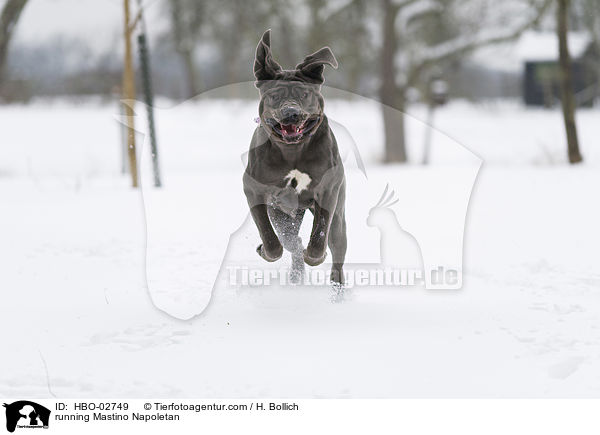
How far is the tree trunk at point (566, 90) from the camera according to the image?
11148 mm

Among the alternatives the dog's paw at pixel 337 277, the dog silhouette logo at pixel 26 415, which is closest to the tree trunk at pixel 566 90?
the dog's paw at pixel 337 277

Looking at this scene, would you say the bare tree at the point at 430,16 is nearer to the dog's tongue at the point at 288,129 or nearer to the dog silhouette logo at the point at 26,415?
the dog's tongue at the point at 288,129

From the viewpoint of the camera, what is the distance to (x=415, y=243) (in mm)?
4734

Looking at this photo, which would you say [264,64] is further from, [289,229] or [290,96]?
[289,229]

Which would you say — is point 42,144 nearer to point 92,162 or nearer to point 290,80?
point 92,162

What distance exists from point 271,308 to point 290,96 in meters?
1.51

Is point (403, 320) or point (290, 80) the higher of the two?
point (290, 80)

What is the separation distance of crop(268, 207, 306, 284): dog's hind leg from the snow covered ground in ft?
0.59

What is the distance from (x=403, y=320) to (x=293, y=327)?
26.8 inches

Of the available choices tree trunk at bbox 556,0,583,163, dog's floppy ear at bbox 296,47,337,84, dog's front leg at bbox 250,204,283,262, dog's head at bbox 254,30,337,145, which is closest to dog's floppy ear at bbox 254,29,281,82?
dog's head at bbox 254,30,337,145

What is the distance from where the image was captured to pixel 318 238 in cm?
401

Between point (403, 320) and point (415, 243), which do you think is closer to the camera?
point (403, 320)

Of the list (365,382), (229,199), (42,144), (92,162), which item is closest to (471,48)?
(92,162)

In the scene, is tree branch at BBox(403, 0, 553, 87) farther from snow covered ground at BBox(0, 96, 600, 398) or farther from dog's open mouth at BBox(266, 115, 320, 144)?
dog's open mouth at BBox(266, 115, 320, 144)
